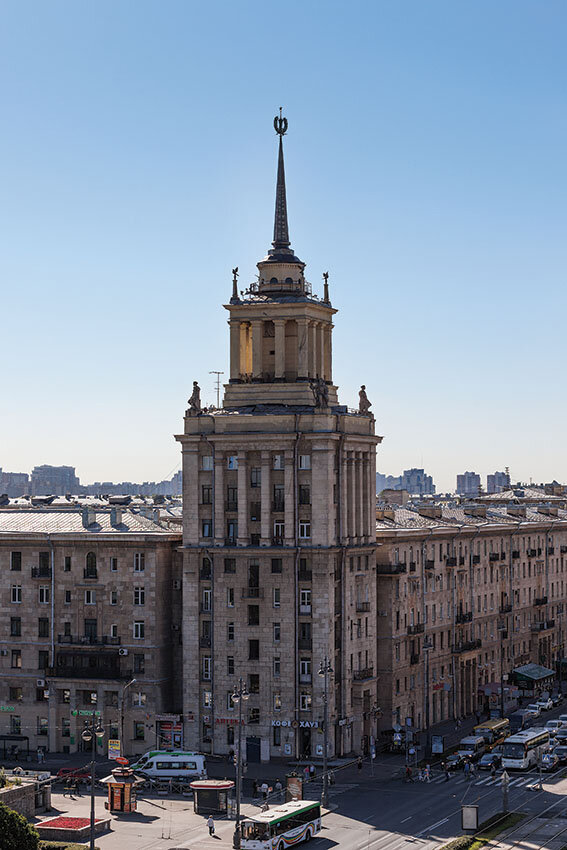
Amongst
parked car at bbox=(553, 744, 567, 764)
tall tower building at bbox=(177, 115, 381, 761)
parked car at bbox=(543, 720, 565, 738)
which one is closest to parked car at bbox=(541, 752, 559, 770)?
parked car at bbox=(553, 744, 567, 764)

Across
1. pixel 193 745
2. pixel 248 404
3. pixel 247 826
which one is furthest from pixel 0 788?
pixel 248 404

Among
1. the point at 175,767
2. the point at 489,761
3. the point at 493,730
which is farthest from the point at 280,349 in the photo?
the point at 489,761

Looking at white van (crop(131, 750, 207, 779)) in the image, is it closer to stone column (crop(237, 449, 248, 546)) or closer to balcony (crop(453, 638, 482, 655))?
stone column (crop(237, 449, 248, 546))

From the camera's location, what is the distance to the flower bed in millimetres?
94125

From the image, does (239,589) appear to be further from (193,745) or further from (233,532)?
(193,745)

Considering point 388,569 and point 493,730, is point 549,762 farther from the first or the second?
point 388,569

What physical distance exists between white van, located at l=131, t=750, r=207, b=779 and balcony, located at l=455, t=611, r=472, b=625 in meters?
40.7

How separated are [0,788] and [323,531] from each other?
34.4m

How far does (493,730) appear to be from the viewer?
128 meters

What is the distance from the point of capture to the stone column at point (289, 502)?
396 feet

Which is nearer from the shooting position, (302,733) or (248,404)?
(302,733)

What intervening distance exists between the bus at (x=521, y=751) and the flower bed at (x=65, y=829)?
3544 centimetres

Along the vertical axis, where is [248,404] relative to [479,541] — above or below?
above

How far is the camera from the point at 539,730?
412 ft
